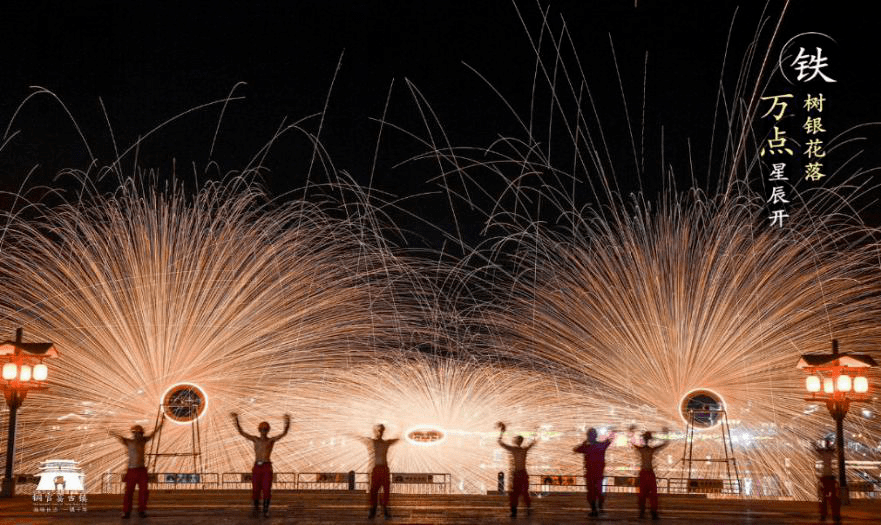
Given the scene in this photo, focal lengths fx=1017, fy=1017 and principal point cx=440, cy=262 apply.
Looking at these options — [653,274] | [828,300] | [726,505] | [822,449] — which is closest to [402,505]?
[726,505]

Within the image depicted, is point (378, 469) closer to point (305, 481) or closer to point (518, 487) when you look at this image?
point (518, 487)

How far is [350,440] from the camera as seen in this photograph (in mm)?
27531

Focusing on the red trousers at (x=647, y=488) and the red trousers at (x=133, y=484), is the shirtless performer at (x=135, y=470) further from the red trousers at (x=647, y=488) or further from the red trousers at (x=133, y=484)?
the red trousers at (x=647, y=488)

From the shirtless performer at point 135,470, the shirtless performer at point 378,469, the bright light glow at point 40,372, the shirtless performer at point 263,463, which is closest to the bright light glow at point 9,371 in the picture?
the bright light glow at point 40,372

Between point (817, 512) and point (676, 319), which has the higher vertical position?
point (676, 319)

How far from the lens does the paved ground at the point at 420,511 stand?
559 inches

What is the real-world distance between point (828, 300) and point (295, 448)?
13621mm

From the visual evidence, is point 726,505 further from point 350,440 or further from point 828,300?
point 350,440

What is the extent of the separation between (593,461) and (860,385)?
6.88 metres

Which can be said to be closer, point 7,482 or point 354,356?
point 7,482

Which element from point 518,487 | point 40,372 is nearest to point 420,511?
point 518,487

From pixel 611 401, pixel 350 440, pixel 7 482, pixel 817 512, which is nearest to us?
pixel 817 512

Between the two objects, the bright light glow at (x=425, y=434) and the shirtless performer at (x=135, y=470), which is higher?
the bright light glow at (x=425, y=434)

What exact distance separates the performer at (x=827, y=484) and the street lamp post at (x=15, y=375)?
1397 centimetres
